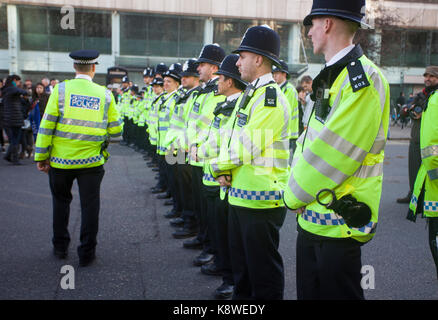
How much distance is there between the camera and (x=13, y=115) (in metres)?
10.6

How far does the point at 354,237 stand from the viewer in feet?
6.76

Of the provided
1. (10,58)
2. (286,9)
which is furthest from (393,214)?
A: (10,58)

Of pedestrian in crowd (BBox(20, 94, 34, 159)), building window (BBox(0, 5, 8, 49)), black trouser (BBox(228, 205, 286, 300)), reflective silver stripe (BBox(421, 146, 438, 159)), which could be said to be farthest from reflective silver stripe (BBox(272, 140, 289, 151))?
building window (BBox(0, 5, 8, 49))

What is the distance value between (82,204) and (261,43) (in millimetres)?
2704

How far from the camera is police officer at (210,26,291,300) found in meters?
3.10

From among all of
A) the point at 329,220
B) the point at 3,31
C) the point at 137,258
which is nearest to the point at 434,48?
the point at 3,31

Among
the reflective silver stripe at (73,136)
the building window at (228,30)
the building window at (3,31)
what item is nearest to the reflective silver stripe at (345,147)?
the reflective silver stripe at (73,136)

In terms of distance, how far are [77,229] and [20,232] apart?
710 millimetres

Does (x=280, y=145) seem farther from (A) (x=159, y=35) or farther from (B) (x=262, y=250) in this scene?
(A) (x=159, y=35)

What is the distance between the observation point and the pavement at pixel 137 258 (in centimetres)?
387

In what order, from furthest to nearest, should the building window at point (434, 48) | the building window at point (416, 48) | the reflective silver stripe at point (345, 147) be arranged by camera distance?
the building window at point (434, 48) < the building window at point (416, 48) < the reflective silver stripe at point (345, 147)

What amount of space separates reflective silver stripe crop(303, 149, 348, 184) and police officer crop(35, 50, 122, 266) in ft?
10.3

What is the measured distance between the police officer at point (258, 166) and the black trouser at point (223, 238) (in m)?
0.55

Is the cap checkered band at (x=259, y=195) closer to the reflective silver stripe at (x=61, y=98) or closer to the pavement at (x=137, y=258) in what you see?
the pavement at (x=137, y=258)
